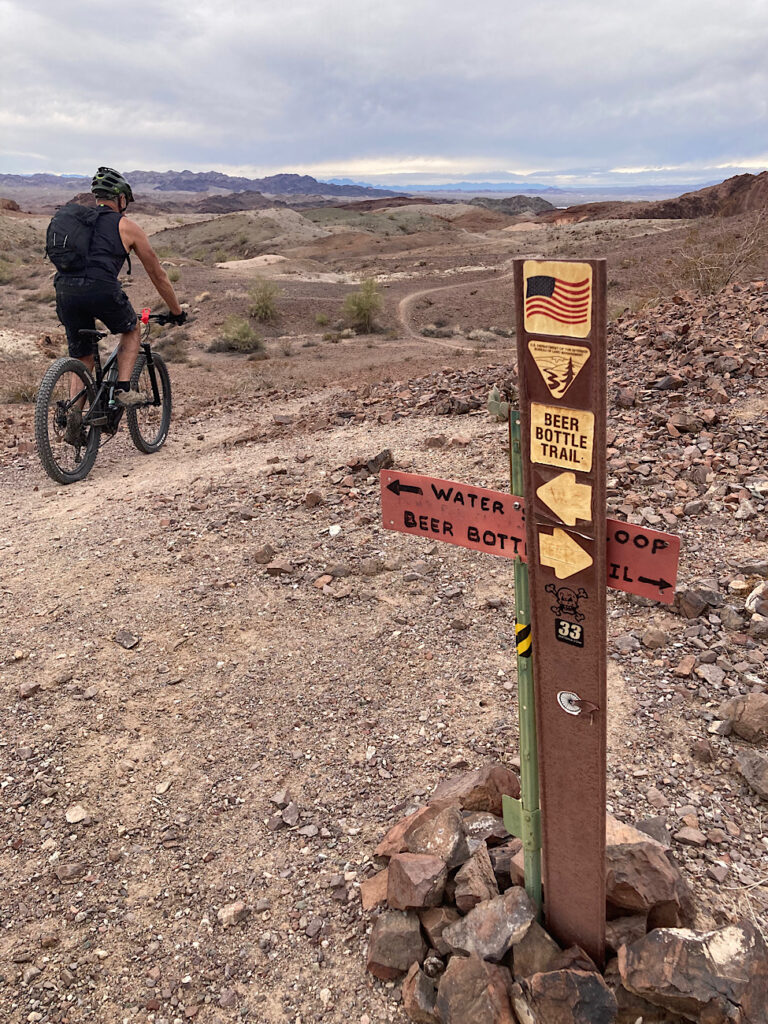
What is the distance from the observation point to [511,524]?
63.1 inches

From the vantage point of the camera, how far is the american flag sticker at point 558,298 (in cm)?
127

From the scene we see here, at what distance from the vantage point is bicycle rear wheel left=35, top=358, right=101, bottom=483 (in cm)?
557

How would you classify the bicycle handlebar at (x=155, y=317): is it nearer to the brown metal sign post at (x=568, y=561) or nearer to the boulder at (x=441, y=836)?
the boulder at (x=441, y=836)

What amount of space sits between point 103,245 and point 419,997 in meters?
5.30

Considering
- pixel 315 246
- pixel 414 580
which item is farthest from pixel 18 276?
pixel 414 580

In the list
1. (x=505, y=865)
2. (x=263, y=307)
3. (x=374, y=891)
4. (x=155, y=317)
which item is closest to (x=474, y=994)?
(x=505, y=865)

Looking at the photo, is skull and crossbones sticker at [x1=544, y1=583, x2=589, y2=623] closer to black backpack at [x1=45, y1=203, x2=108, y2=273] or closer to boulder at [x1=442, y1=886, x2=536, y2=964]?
boulder at [x1=442, y1=886, x2=536, y2=964]

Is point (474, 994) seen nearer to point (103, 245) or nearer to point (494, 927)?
point (494, 927)

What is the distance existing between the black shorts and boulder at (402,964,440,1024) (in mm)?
4974

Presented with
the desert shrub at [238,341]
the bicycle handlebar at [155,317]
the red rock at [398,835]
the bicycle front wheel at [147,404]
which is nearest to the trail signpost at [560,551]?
the red rock at [398,835]

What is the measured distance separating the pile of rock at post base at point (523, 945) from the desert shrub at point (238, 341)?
Result: 44.1ft

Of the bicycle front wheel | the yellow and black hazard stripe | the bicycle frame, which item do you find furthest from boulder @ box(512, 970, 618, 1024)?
the bicycle front wheel

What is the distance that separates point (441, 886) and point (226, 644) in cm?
191

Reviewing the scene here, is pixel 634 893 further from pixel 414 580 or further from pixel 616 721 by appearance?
pixel 414 580
